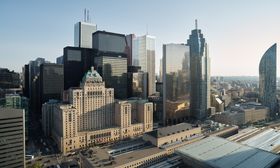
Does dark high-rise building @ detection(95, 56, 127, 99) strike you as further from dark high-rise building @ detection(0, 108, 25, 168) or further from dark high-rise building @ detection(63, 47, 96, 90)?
dark high-rise building @ detection(0, 108, 25, 168)

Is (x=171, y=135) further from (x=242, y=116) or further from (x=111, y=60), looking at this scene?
(x=111, y=60)

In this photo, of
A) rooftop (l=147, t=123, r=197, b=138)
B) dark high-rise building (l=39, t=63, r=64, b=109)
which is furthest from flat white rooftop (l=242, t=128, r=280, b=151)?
dark high-rise building (l=39, t=63, r=64, b=109)

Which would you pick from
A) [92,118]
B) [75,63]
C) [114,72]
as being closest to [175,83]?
[114,72]

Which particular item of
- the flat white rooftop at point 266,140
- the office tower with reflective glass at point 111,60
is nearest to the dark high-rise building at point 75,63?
the office tower with reflective glass at point 111,60

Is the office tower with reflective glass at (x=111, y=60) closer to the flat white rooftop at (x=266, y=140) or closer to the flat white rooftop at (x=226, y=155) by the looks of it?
the flat white rooftop at (x=226, y=155)

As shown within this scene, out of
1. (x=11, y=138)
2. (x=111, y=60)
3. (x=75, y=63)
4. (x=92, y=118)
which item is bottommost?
(x=92, y=118)
